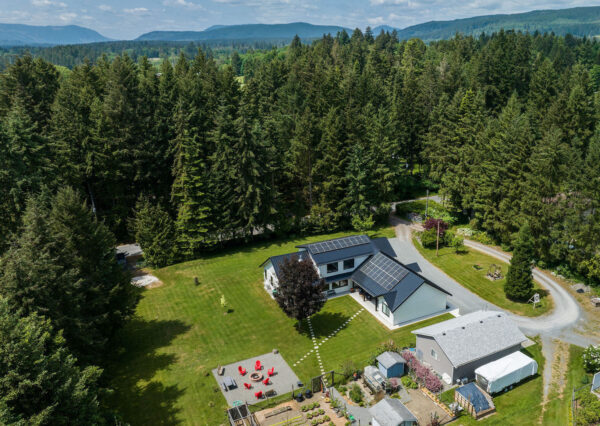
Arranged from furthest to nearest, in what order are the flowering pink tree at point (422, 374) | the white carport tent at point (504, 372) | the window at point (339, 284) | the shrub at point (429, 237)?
the shrub at point (429, 237) < the window at point (339, 284) < the flowering pink tree at point (422, 374) < the white carport tent at point (504, 372)

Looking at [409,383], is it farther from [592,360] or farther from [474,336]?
[592,360]

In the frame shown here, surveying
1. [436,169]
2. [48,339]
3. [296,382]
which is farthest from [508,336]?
[436,169]

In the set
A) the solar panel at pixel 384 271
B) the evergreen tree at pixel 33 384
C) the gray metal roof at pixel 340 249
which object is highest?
the evergreen tree at pixel 33 384

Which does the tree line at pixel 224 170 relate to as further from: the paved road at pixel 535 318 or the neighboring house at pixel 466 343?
the neighboring house at pixel 466 343

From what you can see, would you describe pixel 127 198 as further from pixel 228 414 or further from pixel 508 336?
pixel 508 336

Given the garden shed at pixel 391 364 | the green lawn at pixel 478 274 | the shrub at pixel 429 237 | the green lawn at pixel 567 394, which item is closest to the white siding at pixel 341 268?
the green lawn at pixel 478 274

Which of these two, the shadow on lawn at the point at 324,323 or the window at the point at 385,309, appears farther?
the window at the point at 385,309
